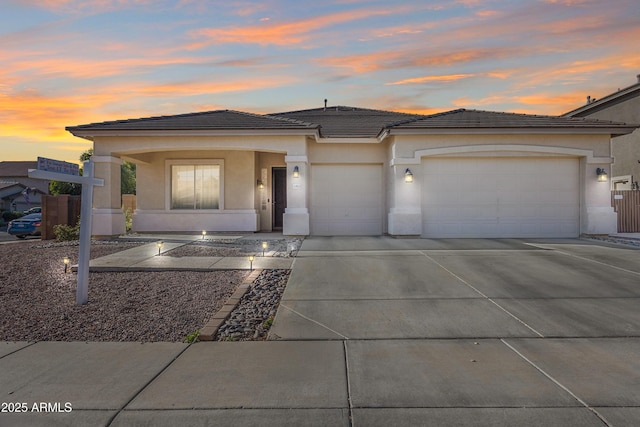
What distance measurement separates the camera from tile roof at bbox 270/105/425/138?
588 inches

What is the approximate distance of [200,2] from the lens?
34.3 ft

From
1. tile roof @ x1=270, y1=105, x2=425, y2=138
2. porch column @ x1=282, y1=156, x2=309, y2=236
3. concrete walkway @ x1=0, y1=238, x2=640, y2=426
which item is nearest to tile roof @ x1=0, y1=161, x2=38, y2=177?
tile roof @ x1=270, y1=105, x2=425, y2=138

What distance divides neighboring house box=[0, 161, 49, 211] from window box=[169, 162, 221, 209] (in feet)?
98.8

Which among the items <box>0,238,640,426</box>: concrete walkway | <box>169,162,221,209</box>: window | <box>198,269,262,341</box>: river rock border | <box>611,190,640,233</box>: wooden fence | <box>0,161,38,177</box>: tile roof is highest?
<box>0,161,38,177</box>: tile roof

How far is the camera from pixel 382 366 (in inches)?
140

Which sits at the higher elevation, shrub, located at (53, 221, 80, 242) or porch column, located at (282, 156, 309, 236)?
A: porch column, located at (282, 156, 309, 236)

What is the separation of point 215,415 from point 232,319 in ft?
7.16

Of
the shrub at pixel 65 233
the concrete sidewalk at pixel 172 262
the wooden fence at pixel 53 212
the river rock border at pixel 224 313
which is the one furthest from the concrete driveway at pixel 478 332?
the wooden fence at pixel 53 212

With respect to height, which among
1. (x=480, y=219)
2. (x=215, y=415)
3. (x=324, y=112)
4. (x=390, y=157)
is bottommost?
(x=215, y=415)

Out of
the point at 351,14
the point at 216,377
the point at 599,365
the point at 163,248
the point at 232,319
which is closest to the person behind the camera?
the point at 216,377

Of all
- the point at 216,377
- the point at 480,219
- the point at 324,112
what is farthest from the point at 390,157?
the point at 216,377

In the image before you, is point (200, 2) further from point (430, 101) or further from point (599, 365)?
point (430, 101)

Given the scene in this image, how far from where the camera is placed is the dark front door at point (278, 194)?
51.8 ft

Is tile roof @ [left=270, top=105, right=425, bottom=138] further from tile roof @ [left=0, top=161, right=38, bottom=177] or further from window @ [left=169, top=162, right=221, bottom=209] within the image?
tile roof @ [left=0, top=161, right=38, bottom=177]
